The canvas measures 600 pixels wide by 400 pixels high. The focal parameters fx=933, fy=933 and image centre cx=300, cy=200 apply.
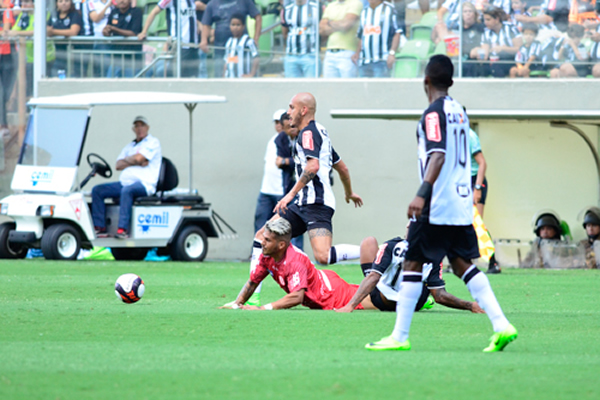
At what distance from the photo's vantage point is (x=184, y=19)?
17953 millimetres

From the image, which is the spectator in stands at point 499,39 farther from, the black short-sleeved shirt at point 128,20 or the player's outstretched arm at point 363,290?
the player's outstretched arm at point 363,290

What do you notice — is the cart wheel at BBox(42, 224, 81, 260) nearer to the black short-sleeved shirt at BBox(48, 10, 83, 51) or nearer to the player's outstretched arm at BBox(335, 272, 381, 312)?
the black short-sleeved shirt at BBox(48, 10, 83, 51)

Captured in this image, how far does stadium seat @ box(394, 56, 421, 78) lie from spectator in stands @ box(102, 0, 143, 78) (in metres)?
5.04

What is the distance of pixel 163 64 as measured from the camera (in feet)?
59.7

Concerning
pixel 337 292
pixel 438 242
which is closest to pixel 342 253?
pixel 337 292

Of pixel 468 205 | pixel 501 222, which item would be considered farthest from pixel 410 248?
pixel 501 222

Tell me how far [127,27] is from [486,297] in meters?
13.9

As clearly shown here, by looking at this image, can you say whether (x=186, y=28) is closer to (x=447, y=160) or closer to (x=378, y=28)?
(x=378, y=28)

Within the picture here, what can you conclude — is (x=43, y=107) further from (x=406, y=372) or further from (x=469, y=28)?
(x=406, y=372)

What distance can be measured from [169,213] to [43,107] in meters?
2.83

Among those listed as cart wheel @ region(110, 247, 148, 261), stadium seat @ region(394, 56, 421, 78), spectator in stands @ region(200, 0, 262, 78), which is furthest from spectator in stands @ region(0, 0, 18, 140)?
stadium seat @ region(394, 56, 421, 78)

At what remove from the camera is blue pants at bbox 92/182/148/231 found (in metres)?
14.9

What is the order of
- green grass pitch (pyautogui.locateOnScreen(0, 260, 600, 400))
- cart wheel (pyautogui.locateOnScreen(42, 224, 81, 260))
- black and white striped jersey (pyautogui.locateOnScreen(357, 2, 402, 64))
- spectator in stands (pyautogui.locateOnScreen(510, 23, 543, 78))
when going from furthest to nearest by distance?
black and white striped jersey (pyautogui.locateOnScreen(357, 2, 402, 64))
spectator in stands (pyautogui.locateOnScreen(510, 23, 543, 78))
cart wheel (pyautogui.locateOnScreen(42, 224, 81, 260))
green grass pitch (pyautogui.locateOnScreen(0, 260, 600, 400))

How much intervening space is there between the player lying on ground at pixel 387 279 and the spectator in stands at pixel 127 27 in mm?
11320
